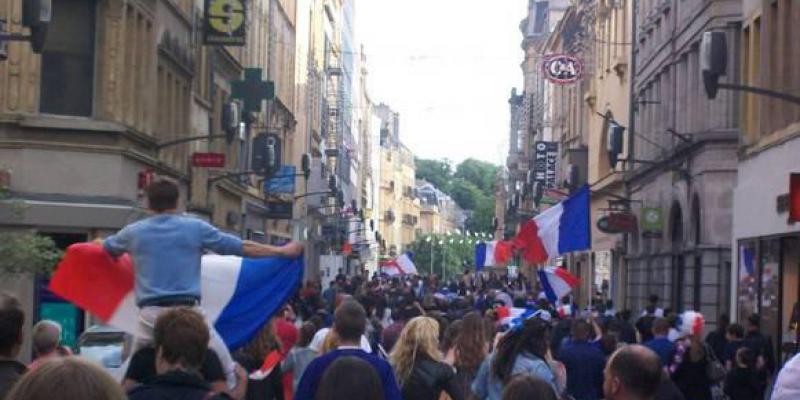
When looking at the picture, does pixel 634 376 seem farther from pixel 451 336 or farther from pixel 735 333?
pixel 735 333

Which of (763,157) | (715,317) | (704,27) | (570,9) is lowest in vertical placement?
(715,317)

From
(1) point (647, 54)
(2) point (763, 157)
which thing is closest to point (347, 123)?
(1) point (647, 54)

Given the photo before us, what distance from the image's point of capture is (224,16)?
134 ft

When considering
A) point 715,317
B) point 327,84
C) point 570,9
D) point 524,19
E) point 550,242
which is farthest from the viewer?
point 524,19

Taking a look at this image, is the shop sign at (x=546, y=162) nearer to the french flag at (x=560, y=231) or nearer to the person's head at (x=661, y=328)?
the french flag at (x=560, y=231)

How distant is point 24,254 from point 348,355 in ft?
45.1

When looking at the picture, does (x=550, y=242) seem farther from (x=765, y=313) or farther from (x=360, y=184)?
(x=360, y=184)

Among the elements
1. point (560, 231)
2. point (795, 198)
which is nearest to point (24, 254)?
point (560, 231)

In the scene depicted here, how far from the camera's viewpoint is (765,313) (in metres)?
29.3

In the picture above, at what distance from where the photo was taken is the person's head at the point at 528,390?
21.9ft

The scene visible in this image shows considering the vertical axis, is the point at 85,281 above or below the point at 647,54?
below

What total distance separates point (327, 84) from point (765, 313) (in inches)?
2501

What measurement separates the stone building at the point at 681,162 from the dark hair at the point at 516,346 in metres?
25.3

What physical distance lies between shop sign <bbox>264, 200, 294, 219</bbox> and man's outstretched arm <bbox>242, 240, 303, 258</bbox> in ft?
160
